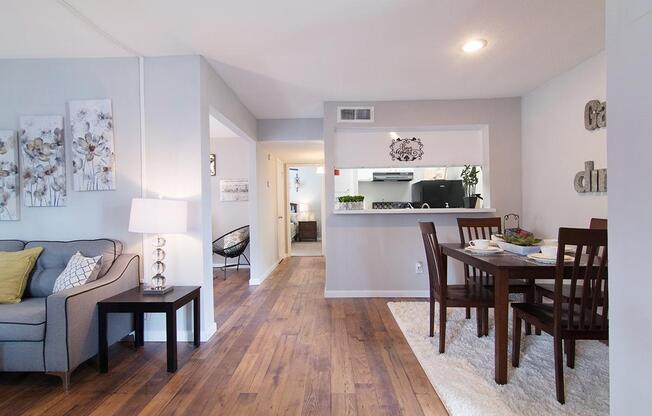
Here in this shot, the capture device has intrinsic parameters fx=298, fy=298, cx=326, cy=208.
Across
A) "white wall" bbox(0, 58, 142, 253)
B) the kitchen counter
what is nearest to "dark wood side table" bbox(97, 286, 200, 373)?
"white wall" bbox(0, 58, 142, 253)

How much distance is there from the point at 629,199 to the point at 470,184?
302 centimetres

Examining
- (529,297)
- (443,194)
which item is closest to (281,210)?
(443,194)

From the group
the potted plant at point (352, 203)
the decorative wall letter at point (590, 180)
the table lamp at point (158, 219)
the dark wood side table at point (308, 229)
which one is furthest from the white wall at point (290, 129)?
the dark wood side table at point (308, 229)

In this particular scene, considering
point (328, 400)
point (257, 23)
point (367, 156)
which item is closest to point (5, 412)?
point (328, 400)

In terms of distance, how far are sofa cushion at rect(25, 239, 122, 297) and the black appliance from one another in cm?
342

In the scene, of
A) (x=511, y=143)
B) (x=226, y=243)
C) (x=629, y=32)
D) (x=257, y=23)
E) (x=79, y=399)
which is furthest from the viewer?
(x=226, y=243)

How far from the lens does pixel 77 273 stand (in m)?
2.09

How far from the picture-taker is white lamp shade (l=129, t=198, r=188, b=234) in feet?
6.88

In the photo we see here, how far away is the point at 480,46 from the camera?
2.37m

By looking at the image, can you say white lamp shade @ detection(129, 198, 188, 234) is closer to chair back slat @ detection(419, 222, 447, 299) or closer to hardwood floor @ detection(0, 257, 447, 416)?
hardwood floor @ detection(0, 257, 447, 416)

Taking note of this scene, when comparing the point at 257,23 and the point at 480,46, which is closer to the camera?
the point at 257,23

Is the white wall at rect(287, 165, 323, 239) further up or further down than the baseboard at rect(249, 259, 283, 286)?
further up

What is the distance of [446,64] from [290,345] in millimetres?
2746

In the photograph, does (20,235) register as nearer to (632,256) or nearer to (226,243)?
(226,243)
